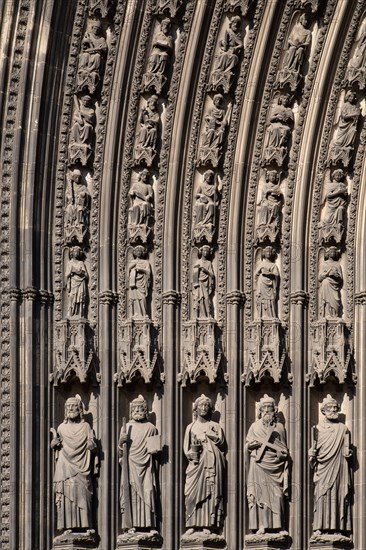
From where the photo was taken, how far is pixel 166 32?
63.0 feet

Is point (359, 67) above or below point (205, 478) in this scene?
above

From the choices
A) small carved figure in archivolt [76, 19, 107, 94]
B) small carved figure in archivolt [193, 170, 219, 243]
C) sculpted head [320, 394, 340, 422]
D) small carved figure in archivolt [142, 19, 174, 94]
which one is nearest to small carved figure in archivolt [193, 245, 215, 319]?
small carved figure in archivolt [193, 170, 219, 243]

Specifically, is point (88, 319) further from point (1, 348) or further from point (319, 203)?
point (319, 203)

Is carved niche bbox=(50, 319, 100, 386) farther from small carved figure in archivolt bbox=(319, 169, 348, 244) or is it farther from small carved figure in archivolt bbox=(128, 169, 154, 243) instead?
small carved figure in archivolt bbox=(319, 169, 348, 244)

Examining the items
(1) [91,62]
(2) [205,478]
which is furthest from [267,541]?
(1) [91,62]

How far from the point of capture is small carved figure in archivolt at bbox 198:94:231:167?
19125mm

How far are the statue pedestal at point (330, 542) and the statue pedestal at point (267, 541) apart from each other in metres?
0.29

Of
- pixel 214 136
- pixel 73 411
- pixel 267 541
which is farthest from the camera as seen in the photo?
pixel 214 136

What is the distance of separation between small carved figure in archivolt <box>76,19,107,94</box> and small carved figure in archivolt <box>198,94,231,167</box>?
1.30 meters

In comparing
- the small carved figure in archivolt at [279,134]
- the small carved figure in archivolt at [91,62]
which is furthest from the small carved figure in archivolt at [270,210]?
the small carved figure in archivolt at [91,62]

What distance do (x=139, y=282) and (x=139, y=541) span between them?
2744mm

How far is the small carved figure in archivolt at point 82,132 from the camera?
62.6 ft

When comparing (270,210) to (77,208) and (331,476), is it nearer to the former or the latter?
(77,208)

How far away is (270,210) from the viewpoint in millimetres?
19062
